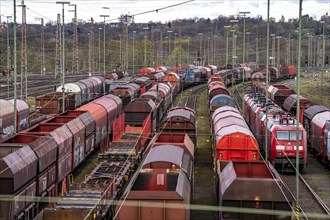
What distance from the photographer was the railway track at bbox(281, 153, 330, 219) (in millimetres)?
23761

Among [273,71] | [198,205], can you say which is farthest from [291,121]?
[273,71]

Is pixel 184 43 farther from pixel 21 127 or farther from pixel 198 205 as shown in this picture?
pixel 198 205

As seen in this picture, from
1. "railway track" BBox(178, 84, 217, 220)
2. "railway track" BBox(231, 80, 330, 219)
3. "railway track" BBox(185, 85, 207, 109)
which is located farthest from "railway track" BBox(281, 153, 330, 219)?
"railway track" BBox(185, 85, 207, 109)

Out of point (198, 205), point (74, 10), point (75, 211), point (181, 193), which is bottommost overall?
point (198, 205)

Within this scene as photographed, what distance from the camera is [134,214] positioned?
49.0ft

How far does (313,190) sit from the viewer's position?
27.9m

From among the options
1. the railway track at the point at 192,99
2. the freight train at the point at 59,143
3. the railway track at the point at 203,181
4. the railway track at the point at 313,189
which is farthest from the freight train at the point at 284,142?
the railway track at the point at 192,99

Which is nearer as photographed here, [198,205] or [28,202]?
[28,202]

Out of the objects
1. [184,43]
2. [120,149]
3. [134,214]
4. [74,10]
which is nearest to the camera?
[134,214]

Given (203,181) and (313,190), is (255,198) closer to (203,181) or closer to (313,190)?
(313,190)

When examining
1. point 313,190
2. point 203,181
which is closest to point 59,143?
point 203,181

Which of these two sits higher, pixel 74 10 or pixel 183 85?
pixel 74 10

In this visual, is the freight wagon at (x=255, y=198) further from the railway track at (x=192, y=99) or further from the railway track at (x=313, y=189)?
the railway track at (x=192, y=99)

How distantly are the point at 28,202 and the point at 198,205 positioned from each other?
324 inches
